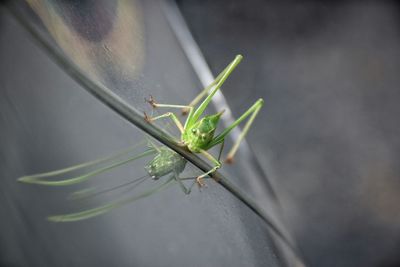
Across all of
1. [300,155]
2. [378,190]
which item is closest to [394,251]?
[378,190]

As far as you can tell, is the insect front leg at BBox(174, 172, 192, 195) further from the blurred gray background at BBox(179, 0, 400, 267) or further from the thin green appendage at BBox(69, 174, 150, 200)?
the blurred gray background at BBox(179, 0, 400, 267)

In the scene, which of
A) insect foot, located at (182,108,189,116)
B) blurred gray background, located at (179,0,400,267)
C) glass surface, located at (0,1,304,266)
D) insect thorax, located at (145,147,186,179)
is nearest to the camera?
glass surface, located at (0,1,304,266)

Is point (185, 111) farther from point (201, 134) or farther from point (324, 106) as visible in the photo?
point (324, 106)

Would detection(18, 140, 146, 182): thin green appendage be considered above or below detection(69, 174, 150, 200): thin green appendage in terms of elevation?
above

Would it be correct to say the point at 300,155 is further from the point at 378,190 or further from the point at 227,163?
the point at 227,163

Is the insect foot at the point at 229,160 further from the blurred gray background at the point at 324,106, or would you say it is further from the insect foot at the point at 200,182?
the blurred gray background at the point at 324,106

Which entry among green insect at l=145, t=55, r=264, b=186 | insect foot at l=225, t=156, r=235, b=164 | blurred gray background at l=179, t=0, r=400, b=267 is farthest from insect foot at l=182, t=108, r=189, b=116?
blurred gray background at l=179, t=0, r=400, b=267

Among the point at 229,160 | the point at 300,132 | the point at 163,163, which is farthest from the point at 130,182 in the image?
the point at 300,132
